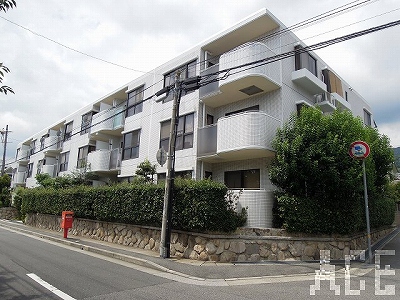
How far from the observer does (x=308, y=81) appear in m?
14.7

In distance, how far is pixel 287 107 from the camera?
45.2 ft

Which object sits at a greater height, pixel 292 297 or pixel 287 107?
pixel 287 107

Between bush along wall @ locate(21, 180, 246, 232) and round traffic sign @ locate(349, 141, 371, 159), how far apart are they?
429cm

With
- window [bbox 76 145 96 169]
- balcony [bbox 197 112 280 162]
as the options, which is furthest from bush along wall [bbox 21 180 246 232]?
window [bbox 76 145 96 169]

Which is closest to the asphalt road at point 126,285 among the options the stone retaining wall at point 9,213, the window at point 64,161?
the window at point 64,161

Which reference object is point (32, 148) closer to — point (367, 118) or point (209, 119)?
point (209, 119)

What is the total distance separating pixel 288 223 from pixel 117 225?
→ 26.1ft

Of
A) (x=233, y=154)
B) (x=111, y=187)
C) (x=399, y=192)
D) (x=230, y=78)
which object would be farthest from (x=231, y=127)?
(x=399, y=192)

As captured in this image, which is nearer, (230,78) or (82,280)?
(82,280)

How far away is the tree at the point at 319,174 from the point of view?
10062mm

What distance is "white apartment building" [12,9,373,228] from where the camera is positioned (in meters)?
12.2

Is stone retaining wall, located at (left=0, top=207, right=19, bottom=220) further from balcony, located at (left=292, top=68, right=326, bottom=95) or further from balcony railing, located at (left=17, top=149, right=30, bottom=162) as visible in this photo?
balcony, located at (left=292, top=68, right=326, bottom=95)

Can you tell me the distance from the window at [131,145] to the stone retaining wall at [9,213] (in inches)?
724

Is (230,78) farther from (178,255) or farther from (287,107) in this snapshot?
(178,255)
